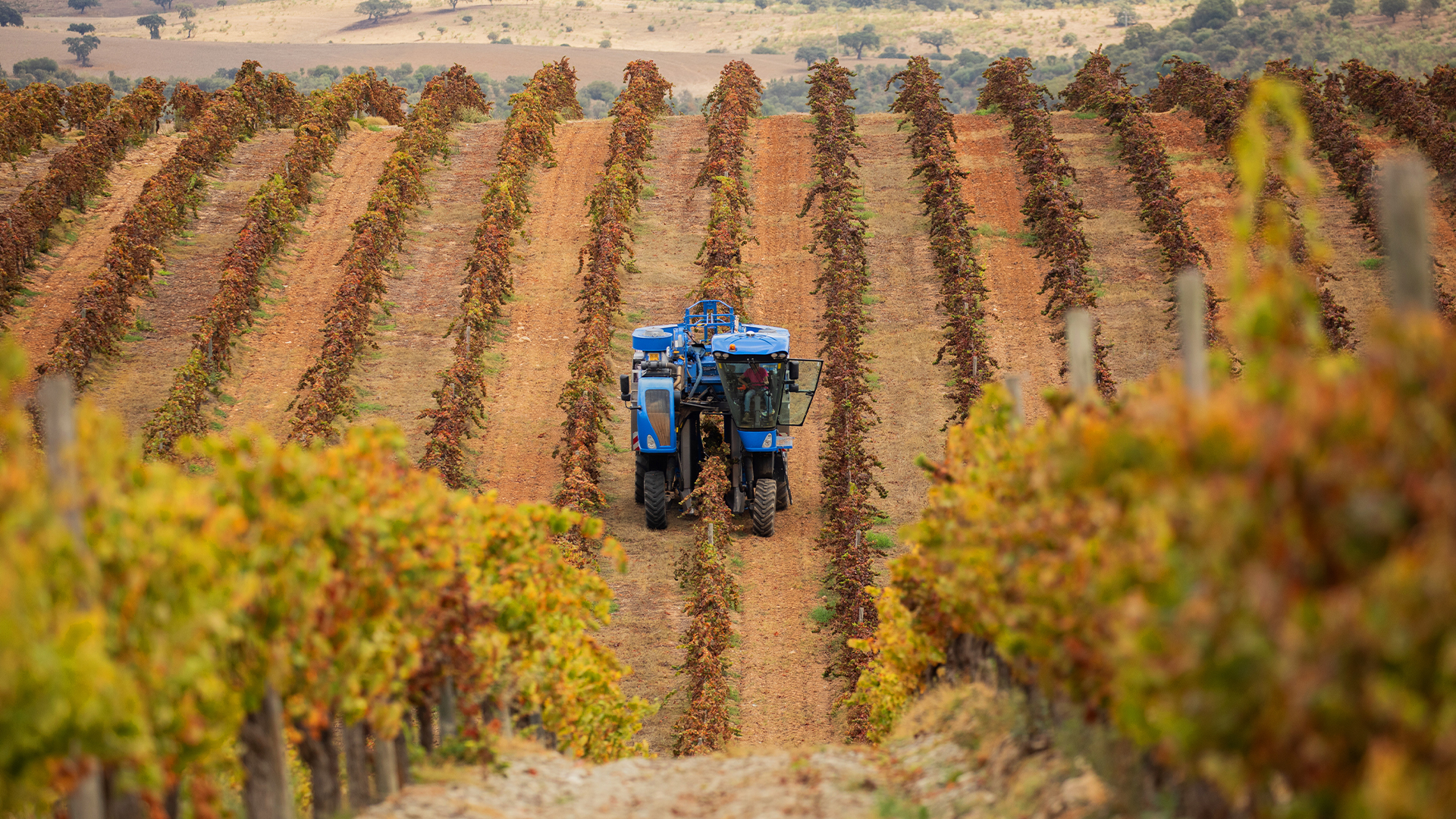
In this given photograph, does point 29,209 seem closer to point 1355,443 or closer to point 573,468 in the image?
point 573,468

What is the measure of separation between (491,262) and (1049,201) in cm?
1259

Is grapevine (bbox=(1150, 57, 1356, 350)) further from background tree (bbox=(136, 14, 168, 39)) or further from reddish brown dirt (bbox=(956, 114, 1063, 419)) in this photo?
background tree (bbox=(136, 14, 168, 39))


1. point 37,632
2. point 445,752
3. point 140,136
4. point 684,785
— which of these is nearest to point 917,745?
Result: point 684,785

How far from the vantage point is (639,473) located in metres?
17.6

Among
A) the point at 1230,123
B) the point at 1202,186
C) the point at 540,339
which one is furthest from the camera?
the point at 1230,123

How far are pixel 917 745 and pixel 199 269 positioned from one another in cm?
2331

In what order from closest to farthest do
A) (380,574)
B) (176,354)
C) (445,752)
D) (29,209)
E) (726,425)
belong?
(380,574), (445,752), (726,425), (176,354), (29,209)

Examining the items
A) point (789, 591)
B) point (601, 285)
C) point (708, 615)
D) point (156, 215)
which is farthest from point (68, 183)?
point (708, 615)

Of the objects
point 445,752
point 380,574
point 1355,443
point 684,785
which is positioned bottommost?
point 684,785

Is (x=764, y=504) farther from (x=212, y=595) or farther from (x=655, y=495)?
(x=212, y=595)

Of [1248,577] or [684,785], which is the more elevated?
[1248,577]

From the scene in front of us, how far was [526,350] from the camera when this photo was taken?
2353 centimetres

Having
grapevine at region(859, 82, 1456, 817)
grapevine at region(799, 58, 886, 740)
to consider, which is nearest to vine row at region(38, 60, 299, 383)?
grapevine at region(799, 58, 886, 740)

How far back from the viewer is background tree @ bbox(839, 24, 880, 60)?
12531 centimetres
